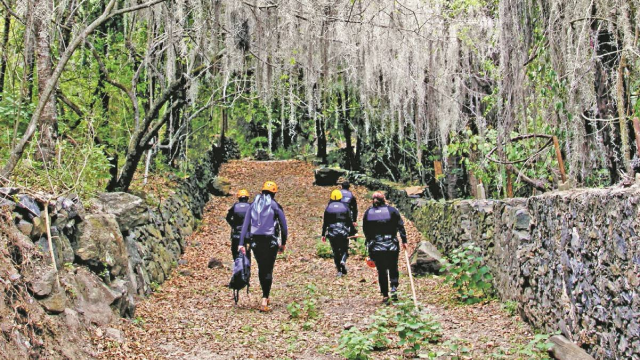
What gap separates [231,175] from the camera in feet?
78.7

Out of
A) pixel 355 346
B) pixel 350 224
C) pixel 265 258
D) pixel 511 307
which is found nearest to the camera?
pixel 355 346

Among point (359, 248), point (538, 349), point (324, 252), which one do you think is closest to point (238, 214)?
point (324, 252)

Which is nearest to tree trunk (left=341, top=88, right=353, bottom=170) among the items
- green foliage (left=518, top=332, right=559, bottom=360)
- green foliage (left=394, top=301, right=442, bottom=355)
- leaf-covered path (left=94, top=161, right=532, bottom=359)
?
leaf-covered path (left=94, top=161, right=532, bottom=359)

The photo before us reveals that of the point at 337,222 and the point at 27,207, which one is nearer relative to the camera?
the point at 27,207

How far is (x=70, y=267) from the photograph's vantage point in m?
5.45

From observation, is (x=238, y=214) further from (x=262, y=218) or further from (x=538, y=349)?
(x=538, y=349)

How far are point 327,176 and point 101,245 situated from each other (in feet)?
50.2

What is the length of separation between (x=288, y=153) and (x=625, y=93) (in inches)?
1038

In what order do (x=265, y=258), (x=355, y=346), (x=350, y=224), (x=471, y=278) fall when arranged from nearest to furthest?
(x=355, y=346)
(x=265, y=258)
(x=471, y=278)
(x=350, y=224)

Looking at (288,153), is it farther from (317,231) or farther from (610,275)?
(610,275)

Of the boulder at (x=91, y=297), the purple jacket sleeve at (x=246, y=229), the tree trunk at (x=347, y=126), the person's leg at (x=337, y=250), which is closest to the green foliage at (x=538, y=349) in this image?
the purple jacket sleeve at (x=246, y=229)

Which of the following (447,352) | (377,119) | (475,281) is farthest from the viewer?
(377,119)

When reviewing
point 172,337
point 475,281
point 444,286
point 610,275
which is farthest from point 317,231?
point 610,275

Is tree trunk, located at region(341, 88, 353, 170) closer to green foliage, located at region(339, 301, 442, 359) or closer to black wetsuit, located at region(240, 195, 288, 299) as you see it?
black wetsuit, located at region(240, 195, 288, 299)
